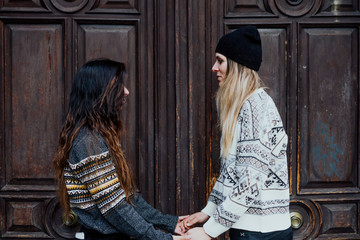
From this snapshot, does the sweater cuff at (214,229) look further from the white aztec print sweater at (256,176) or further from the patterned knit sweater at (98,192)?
the patterned knit sweater at (98,192)

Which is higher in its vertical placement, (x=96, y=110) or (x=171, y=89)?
(x=171, y=89)

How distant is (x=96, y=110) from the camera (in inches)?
82.5

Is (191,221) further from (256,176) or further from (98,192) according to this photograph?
(98,192)

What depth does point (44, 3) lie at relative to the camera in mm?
3119

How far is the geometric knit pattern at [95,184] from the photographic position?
2.01 meters

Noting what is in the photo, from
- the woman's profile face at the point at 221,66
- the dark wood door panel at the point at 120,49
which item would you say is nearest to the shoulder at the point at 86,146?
the woman's profile face at the point at 221,66

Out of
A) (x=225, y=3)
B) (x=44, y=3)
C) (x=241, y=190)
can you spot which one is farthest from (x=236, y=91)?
(x=44, y=3)

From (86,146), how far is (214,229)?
76 cm

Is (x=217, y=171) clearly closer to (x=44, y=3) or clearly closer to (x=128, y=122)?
(x=128, y=122)

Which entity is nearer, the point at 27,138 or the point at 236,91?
the point at 236,91

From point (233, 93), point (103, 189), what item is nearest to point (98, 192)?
point (103, 189)

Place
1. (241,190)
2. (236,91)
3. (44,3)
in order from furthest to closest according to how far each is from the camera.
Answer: (44,3), (236,91), (241,190)

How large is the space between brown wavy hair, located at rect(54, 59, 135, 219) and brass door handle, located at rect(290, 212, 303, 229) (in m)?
Result: 1.55

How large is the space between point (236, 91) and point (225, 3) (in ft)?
3.49
